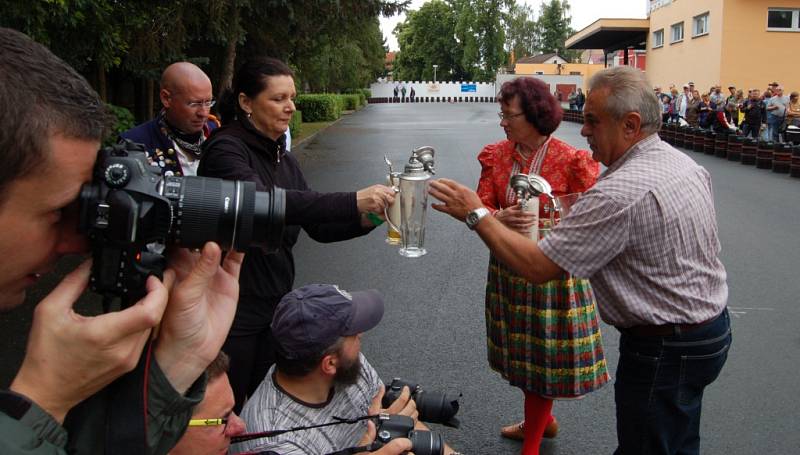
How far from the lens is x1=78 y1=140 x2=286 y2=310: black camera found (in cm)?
133

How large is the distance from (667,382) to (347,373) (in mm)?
1205

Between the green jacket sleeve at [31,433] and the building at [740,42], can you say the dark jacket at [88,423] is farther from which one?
the building at [740,42]

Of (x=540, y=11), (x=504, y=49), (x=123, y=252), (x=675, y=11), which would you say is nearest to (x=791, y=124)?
(x=675, y=11)

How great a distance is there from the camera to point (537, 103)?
12.3ft

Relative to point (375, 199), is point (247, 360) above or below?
below

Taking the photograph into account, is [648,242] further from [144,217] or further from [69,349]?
[69,349]

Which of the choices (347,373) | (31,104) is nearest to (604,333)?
(347,373)

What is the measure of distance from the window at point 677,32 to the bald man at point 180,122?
3751 centimetres

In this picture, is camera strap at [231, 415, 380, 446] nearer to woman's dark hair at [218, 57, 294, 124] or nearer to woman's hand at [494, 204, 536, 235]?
woman's hand at [494, 204, 536, 235]

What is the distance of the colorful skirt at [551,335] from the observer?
364 cm

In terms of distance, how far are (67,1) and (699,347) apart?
5751 mm

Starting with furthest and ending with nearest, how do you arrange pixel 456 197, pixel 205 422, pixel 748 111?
pixel 748 111
pixel 456 197
pixel 205 422

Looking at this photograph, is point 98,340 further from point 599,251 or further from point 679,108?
point 679,108

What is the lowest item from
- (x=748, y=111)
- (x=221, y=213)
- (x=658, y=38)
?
(x=748, y=111)
